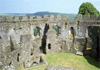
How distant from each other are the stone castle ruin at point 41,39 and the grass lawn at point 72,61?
113cm

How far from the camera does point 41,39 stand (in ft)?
91.2

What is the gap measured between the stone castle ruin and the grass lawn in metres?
1.13

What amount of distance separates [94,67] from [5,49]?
1413 cm

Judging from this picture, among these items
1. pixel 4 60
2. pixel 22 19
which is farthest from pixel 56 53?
pixel 4 60

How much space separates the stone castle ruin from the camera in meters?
18.8

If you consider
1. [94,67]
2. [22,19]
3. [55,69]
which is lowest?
[94,67]

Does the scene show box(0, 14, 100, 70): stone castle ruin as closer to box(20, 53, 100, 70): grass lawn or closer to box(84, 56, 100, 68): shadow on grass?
box(84, 56, 100, 68): shadow on grass

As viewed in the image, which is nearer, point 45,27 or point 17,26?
point 17,26

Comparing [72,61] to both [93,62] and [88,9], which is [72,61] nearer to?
[93,62]

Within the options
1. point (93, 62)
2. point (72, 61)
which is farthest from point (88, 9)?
point (72, 61)

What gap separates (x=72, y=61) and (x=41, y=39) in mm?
9748

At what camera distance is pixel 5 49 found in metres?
22.0

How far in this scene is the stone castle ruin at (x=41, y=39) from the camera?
18828 millimetres

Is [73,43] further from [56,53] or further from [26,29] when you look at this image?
[26,29]
